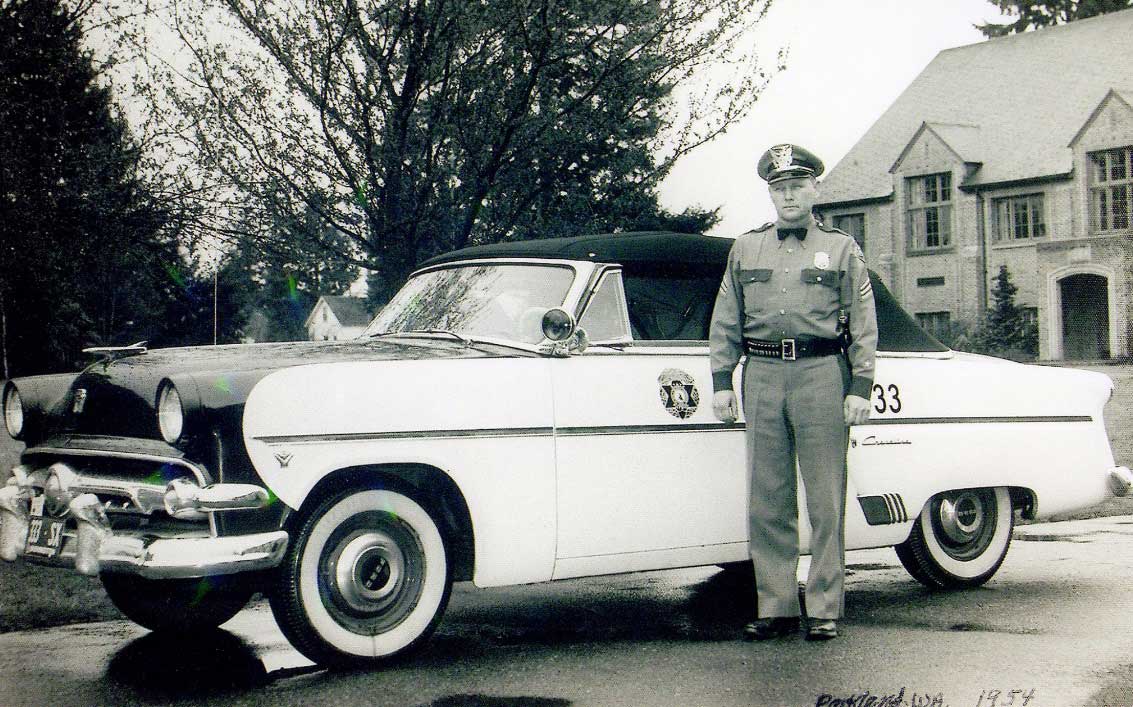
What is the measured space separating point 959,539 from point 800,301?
6.24 ft

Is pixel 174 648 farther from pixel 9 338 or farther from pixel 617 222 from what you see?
pixel 9 338

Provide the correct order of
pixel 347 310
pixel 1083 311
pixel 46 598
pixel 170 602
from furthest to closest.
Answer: pixel 347 310 → pixel 1083 311 → pixel 46 598 → pixel 170 602

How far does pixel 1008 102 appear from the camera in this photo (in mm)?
38625

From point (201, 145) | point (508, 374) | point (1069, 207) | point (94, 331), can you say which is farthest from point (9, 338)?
point (508, 374)

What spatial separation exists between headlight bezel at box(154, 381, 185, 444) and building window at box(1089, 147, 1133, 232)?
1369 inches

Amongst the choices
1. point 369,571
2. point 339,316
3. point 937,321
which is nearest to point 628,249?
point 369,571

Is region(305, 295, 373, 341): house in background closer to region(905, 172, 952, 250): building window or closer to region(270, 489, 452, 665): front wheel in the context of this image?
region(905, 172, 952, 250): building window

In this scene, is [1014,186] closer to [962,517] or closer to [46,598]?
[962,517]

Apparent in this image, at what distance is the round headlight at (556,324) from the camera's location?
4.82 metres

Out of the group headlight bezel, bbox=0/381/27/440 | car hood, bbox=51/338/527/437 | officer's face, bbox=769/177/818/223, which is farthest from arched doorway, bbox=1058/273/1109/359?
headlight bezel, bbox=0/381/27/440

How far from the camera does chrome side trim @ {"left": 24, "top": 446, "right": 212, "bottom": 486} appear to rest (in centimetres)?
433

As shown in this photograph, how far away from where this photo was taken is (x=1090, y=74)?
36.7 meters

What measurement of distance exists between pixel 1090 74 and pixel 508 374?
3621 centimetres

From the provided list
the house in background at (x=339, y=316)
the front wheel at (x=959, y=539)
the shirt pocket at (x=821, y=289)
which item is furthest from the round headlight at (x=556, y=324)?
the house in background at (x=339, y=316)
